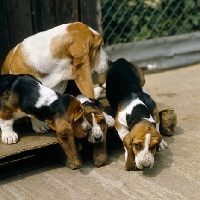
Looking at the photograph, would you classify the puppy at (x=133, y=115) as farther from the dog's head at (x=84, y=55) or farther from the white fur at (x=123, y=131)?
the dog's head at (x=84, y=55)

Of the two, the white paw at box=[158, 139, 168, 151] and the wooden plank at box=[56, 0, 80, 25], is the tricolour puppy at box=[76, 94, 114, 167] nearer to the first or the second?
the white paw at box=[158, 139, 168, 151]

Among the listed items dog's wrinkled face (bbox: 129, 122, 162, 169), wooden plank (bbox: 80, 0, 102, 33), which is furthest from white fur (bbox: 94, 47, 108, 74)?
wooden plank (bbox: 80, 0, 102, 33)

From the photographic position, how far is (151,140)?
421 cm

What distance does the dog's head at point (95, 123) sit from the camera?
4.49 metres

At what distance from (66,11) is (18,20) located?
0.71 meters

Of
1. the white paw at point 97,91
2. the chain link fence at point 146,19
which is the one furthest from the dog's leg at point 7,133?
the chain link fence at point 146,19

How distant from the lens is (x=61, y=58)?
4.84m

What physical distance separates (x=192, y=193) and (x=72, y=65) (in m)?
1.75

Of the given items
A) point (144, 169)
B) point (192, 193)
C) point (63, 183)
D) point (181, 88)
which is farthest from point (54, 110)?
point (181, 88)

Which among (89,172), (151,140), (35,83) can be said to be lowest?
(89,172)

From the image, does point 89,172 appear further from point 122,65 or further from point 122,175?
point 122,65

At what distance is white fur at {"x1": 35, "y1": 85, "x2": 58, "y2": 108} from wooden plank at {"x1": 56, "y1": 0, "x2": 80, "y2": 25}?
246 centimetres

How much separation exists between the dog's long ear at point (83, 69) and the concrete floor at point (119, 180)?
0.72 metres

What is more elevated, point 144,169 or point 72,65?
point 72,65
